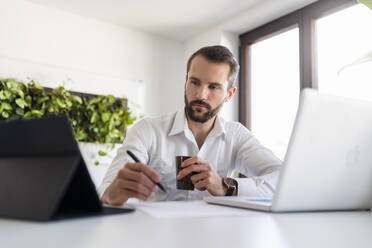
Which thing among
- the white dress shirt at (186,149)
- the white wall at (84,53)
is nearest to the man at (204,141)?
the white dress shirt at (186,149)

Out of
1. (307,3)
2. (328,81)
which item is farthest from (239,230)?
(307,3)

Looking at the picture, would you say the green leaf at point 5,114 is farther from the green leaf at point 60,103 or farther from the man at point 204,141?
the man at point 204,141

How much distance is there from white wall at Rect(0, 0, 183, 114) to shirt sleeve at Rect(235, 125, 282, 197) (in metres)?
2.02

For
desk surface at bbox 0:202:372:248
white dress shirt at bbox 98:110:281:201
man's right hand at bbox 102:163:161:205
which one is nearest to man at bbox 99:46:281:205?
white dress shirt at bbox 98:110:281:201

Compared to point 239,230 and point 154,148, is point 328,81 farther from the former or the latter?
point 239,230

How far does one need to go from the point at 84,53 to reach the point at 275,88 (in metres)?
1.89

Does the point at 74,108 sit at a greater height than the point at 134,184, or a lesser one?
greater

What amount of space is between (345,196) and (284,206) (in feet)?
0.72

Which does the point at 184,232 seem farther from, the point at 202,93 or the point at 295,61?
the point at 295,61

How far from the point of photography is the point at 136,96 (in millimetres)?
3723

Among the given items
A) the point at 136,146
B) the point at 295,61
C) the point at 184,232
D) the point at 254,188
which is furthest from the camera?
the point at 295,61

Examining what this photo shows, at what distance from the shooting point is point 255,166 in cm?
171

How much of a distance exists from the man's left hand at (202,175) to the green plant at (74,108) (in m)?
2.15

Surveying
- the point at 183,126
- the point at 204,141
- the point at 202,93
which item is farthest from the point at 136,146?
the point at 202,93
